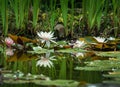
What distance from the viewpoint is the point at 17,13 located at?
485 cm

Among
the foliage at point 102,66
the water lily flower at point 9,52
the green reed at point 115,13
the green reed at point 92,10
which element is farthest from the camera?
the green reed at point 115,13

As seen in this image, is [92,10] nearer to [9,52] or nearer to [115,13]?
[115,13]

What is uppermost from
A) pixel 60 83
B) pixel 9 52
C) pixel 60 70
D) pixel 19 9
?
pixel 19 9

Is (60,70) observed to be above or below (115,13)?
below

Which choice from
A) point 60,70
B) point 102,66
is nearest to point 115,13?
point 102,66

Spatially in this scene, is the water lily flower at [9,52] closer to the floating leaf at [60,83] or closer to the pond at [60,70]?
the pond at [60,70]

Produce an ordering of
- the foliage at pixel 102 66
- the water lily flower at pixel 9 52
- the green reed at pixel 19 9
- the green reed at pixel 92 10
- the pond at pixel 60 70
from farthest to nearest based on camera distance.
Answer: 1. the green reed at pixel 92 10
2. the green reed at pixel 19 9
3. the water lily flower at pixel 9 52
4. the foliage at pixel 102 66
5. the pond at pixel 60 70

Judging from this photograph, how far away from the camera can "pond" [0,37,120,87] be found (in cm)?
199

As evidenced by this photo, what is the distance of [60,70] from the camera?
2568 millimetres

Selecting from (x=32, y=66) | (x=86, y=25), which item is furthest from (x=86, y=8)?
(x=32, y=66)

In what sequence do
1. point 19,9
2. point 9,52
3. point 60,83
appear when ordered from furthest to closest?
1. point 19,9
2. point 9,52
3. point 60,83

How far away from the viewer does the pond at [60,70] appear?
6.52 ft

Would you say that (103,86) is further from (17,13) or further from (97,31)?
(97,31)

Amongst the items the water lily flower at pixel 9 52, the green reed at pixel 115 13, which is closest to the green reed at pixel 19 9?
the water lily flower at pixel 9 52
